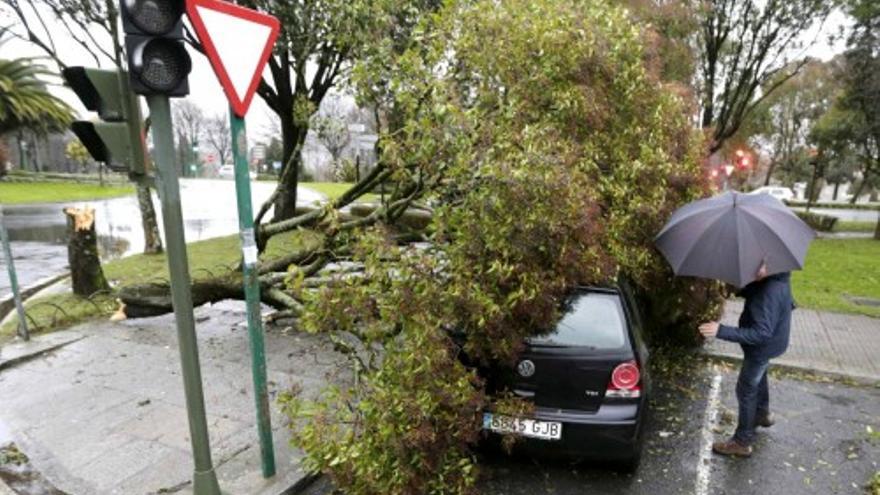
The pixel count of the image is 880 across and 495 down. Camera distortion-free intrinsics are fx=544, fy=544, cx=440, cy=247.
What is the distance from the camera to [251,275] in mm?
3582

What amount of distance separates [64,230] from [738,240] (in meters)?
20.8

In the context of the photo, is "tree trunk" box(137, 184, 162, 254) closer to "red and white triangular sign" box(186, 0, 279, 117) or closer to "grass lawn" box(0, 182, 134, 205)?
"red and white triangular sign" box(186, 0, 279, 117)

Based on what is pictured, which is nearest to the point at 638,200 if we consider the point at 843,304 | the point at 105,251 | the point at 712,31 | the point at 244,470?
the point at 244,470

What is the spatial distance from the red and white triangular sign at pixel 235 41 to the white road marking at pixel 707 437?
4.16 m

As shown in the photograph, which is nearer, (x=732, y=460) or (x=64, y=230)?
(x=732, y=460)

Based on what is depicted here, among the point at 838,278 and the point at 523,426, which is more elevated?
the point at 523,426

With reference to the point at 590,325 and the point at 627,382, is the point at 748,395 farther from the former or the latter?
the point at 590,325

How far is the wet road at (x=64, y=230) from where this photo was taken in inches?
485

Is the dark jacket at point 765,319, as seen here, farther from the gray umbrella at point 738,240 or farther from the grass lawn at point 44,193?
the grass lawn at point 44,193

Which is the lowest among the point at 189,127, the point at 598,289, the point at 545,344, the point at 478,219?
the point at 545,344

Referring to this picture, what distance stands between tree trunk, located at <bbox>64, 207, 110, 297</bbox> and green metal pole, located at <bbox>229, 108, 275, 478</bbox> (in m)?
6.08

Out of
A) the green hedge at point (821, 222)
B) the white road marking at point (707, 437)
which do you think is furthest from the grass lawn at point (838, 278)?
the green hedge at point (821, 222)

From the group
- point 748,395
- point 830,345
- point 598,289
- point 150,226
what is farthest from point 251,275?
point 150,226

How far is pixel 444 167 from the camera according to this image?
14.4 feet
